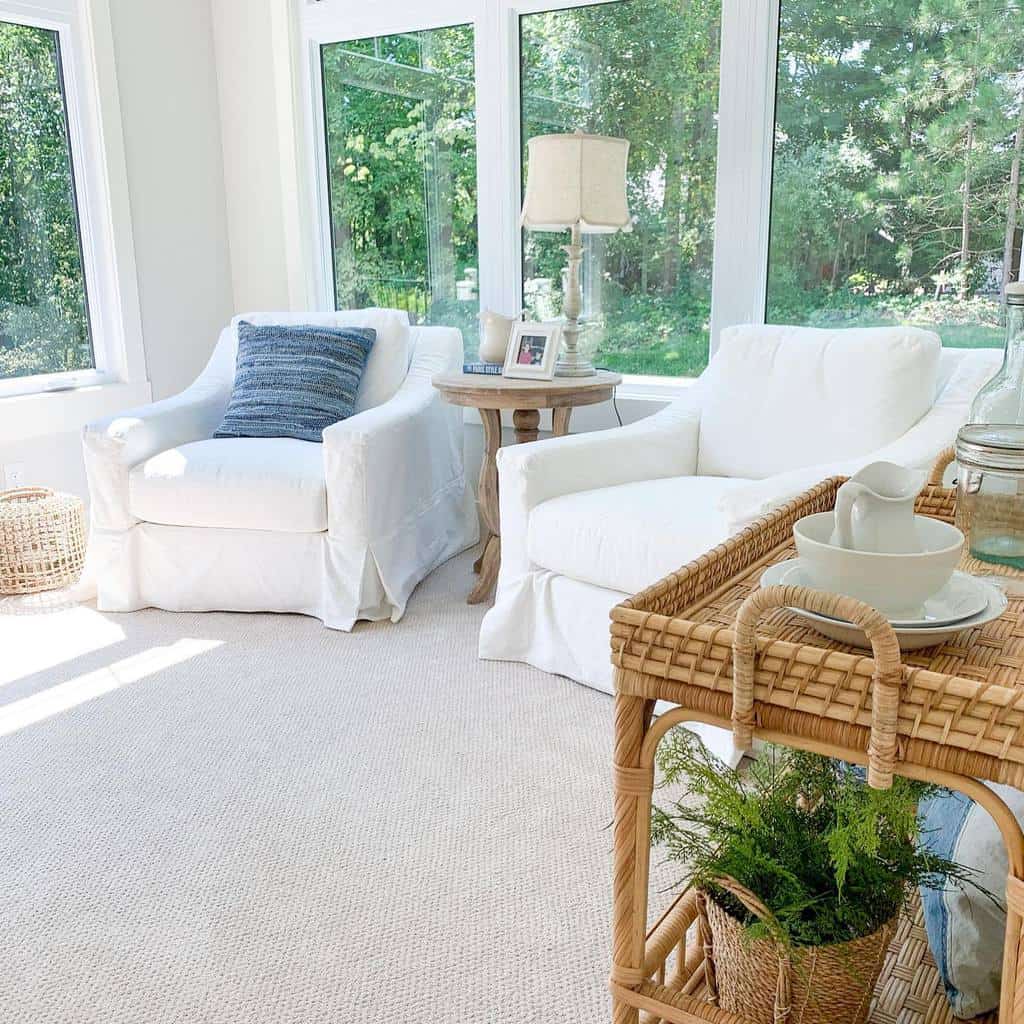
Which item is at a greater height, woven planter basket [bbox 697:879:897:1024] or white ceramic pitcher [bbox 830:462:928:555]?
white ceramic pitcher [bbox 830:462:928:555]

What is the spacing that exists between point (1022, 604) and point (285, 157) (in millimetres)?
3602

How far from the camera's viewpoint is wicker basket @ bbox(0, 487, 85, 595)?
3082 millimetres

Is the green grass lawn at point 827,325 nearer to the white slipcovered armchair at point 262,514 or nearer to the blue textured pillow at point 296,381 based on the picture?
the white slipcovered armchair at point 262,514

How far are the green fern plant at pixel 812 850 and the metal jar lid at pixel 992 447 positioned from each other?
1.19 feet

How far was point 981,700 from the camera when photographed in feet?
2.44

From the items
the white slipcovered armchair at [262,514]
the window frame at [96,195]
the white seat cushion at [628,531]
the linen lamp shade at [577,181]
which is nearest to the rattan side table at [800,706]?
the white seat cushion at [628,531]

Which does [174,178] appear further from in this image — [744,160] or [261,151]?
[744,160]

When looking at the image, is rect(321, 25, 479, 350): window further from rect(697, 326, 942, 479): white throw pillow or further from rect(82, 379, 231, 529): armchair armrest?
rect(697, 326, 942, 479): white throw pillow

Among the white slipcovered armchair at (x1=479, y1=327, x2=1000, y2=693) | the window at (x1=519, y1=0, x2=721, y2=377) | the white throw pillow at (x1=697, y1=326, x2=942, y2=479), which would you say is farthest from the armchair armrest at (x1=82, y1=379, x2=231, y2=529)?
the white throw pillow at (x1=697, y1=326, x2=942, y2=479)

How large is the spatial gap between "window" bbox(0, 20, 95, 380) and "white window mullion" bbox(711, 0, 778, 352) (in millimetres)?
2356

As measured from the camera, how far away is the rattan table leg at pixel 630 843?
0.94 m

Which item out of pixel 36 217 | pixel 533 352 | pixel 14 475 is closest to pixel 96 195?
pixel 36 217

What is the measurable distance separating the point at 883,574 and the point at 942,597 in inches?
4.1

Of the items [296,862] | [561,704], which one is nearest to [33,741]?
[296,862]
